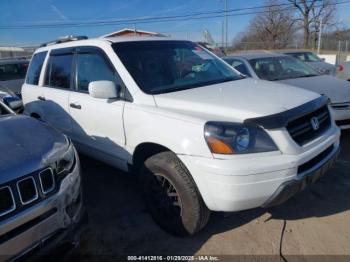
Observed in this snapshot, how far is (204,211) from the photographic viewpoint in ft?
9.60

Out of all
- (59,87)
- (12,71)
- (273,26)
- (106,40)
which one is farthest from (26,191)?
(273,26)

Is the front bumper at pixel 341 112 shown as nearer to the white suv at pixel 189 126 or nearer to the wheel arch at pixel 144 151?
the white suv at pixel 189 126

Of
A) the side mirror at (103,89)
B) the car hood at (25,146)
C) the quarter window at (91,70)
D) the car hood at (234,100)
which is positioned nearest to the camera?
the car hood at (25,146)

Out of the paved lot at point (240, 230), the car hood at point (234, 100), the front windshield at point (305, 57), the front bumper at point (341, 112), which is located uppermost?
the car hood at point (234, 100)

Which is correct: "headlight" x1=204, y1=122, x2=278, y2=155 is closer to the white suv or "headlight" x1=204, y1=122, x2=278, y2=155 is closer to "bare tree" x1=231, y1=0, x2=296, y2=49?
the white suv

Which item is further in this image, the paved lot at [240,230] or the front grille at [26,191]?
the paved lot at [240,230]

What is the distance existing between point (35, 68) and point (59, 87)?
1104 mm

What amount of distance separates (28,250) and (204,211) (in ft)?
4.64

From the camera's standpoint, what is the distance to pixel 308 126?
300 cm

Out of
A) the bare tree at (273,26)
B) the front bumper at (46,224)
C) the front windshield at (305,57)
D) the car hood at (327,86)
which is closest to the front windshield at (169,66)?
the front bumper at (46,224)

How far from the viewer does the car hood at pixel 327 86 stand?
5352 millimetres

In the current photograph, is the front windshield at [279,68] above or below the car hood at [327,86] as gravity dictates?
above

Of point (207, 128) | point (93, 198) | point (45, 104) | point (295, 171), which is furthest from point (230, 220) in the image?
point (45, 104)

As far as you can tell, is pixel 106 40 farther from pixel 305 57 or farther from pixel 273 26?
pixel 273 26
